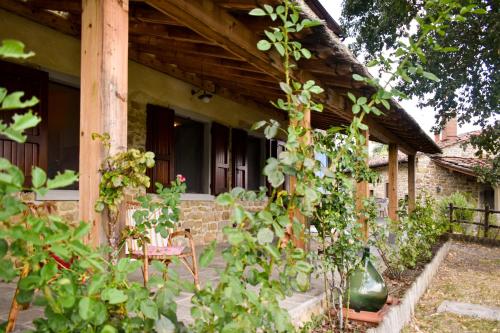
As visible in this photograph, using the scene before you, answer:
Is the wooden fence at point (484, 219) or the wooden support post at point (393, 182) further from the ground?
the wooden support post at point (393, 182)

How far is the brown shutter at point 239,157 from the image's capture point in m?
7.32

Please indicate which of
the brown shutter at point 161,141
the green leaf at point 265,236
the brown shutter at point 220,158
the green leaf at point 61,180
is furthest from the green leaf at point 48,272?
the brown shutter at point 220,158

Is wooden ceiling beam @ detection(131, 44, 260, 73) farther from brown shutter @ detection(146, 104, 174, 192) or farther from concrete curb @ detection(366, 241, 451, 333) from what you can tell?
concrete curb @ detection(366, 241, 451, 333)

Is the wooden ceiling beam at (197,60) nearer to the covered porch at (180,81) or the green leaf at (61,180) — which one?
the covered porch at (180,81)

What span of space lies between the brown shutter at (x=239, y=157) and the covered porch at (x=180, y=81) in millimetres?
18

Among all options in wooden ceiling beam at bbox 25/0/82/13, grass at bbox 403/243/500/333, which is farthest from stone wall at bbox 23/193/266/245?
wooden ceiling beam at bbox 25/0/82/13

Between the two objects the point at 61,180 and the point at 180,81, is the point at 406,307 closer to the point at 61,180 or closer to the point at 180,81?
the point at 180,81

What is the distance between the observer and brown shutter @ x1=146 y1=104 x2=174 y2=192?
5602 mm

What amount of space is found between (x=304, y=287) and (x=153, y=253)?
6.53ft

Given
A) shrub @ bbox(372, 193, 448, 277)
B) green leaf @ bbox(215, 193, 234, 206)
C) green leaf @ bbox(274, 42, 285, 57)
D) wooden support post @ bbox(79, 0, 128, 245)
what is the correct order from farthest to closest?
shrub @ bbox(372, 193, 448, 277) < wooden support post @ bbox(79, 0, 128, 245) < green leaf @ bbox(274, 42, 285, 57) < green leaf @ bbox(215, 193, 234, 206)

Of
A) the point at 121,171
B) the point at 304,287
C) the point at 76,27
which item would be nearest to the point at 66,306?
the point at 304,287

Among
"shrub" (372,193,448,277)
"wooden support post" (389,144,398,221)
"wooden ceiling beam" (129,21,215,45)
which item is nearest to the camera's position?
"wooden ceiling beam" (129,21,215,45)

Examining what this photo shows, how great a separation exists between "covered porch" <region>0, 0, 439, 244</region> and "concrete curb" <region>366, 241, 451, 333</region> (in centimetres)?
221

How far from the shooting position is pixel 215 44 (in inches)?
148
